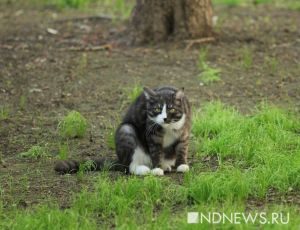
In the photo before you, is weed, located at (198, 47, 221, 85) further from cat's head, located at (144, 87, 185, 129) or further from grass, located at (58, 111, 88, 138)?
cat's head, located at (144, 87, 185, 129)

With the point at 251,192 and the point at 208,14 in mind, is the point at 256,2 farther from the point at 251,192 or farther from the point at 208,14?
the point at 251,192

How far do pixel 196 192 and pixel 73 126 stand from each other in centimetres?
253

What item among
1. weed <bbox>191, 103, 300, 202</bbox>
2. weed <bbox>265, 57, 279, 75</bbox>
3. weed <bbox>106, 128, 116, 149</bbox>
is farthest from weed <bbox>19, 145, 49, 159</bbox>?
weed <bbox>265, 57, 279, 75</bbox>

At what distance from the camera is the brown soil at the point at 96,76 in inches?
316

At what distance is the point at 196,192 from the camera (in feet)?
20.5

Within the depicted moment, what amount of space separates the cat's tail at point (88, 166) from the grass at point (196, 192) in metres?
0.07

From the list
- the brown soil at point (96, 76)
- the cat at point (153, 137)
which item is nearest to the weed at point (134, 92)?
the brown soil at point (96, 76)

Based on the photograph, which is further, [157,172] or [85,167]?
→ [85,167]

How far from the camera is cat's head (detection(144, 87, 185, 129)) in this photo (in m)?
6.95

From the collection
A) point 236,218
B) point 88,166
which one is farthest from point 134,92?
point 236,218

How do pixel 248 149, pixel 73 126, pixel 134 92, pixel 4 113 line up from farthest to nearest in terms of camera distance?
pixel 134 92, pixel 4 113, pixel 73 126, pixel 248 149

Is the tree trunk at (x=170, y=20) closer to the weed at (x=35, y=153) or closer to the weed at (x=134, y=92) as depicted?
the weed at (x=134, y=92)

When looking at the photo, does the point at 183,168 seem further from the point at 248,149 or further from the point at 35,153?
the point at 35,153

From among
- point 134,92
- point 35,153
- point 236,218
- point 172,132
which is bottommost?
point 35,153
